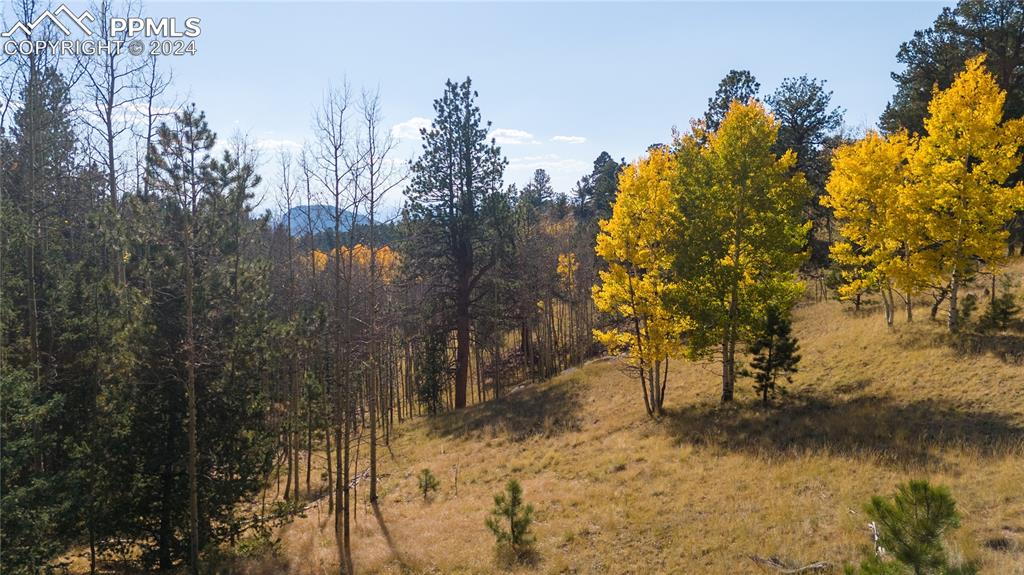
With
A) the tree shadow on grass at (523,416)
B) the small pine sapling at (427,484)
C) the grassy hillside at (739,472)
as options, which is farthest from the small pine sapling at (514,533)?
the tree shadow on grass at (523,416)

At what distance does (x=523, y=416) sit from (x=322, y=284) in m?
15.3

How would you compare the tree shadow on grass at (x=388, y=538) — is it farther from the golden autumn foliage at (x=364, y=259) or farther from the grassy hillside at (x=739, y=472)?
the golden autumn foliage at (x=364, y=259)

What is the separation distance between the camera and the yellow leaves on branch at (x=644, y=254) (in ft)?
65.4

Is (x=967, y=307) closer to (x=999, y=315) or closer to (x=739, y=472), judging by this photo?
(x=999, y=315)

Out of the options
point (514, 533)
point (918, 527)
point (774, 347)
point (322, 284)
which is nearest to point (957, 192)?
point (774, 347)

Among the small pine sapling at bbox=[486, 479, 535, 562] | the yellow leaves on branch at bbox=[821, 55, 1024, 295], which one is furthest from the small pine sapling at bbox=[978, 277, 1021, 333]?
the small pine sapling at bbox=[486, 479, 535, 562]

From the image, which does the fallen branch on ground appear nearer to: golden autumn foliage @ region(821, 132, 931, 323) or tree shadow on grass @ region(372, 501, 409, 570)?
tree shadow on grass @ region(372, 501, 409, 570)

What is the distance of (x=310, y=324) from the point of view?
69.4 ft

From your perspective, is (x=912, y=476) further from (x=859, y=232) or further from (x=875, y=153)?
(x=875, y=153)

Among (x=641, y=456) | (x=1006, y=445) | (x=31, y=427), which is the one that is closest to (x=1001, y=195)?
(x=1006, y=445)

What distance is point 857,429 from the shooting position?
1544 centimetres

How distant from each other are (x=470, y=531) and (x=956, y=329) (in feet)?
63.0

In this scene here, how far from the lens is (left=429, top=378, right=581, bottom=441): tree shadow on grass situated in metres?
24.3

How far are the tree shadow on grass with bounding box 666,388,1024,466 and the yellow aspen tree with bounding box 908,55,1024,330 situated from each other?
641 cm
